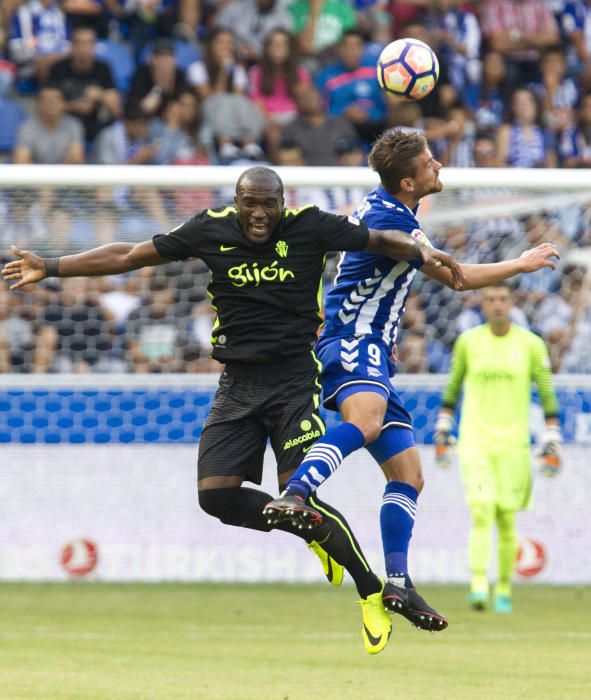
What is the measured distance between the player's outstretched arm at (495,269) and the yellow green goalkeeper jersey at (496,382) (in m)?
4.57

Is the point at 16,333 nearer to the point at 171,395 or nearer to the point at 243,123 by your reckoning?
the point at 171,395

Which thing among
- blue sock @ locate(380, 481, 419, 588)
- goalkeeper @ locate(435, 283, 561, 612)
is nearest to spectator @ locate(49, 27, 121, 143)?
goalkeeper @ locate(435, 283, 561, 612)

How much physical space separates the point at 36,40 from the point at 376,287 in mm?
9561

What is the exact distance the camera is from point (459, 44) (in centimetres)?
1756

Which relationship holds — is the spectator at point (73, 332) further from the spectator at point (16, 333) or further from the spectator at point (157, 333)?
the spectator at point (157, 333)

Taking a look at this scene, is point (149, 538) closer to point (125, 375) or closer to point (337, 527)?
point (125, 375)

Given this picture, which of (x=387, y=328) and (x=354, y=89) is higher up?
(x=354, y=89)

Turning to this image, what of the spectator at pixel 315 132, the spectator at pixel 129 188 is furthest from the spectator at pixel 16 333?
the spectator at pixel 315 132

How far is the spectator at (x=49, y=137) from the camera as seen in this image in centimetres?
1493

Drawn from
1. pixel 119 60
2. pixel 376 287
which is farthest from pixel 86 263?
pixel 119 60

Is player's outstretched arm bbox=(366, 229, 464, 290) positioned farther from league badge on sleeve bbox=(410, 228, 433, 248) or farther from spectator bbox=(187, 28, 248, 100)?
spectator bbox=(187, 28, 248, 100)

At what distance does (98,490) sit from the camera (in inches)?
516

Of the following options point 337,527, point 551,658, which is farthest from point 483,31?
point 337,527

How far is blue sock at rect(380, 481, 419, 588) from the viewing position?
7496 mm
